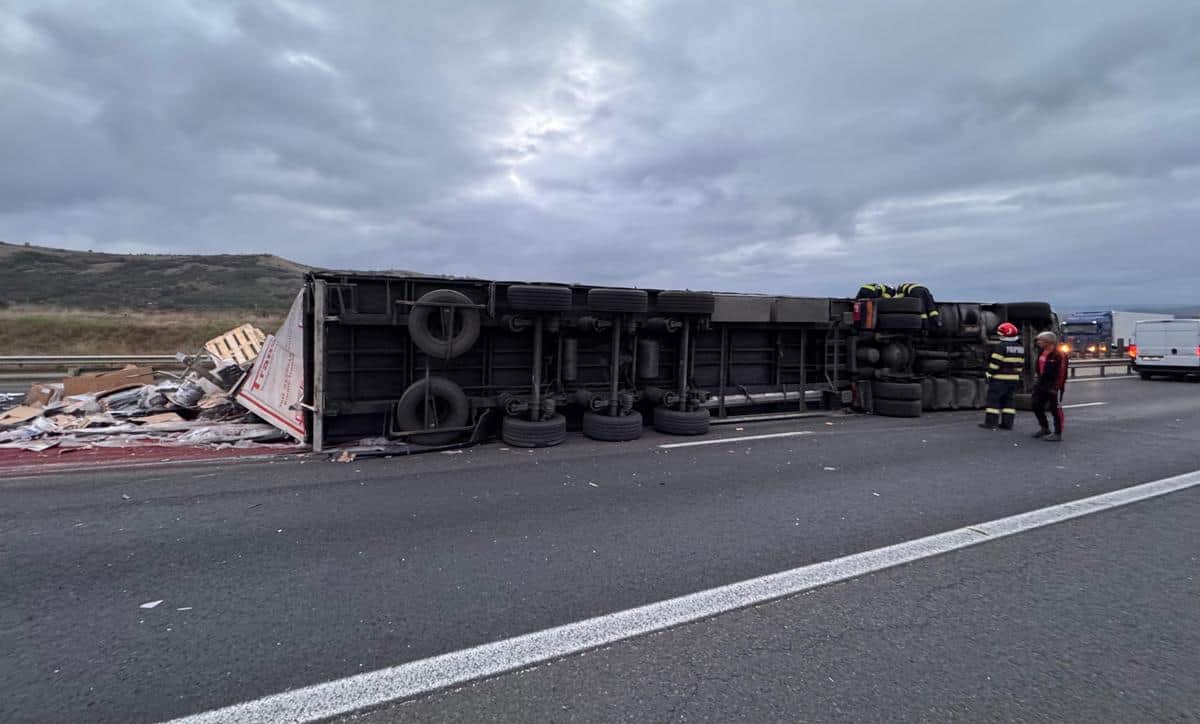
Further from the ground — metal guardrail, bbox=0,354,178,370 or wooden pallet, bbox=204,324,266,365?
wooden pallet, bbox=204,324,266,365

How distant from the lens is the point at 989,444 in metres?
7.40

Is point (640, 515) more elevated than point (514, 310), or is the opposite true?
point (514, 310)

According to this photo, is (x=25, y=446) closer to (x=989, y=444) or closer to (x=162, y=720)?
(x=162, y=720)

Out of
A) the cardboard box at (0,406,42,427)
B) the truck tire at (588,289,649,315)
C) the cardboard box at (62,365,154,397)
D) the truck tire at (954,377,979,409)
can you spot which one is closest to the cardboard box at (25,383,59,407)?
the cardboard box at (62,365,154,397)

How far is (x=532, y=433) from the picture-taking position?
6855 mm

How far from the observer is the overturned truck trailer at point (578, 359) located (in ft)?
22.0

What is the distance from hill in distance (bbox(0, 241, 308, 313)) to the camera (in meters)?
40.7

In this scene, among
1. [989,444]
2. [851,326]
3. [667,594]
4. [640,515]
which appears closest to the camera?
[667,594]

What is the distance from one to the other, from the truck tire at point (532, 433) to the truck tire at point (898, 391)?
652 centimetres

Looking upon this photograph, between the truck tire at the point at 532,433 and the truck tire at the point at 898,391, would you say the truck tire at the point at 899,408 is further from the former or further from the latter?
the truck tire at the point at 532,433

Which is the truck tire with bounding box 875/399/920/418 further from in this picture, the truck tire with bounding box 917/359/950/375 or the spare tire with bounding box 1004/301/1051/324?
the spare tire with bounding box 1004/301/1051/324

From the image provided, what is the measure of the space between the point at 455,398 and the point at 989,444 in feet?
24.0

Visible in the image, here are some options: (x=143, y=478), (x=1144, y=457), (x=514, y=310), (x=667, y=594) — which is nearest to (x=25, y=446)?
(x=143, y=478)

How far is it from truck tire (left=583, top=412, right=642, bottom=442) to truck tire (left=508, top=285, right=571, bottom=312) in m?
1.63
